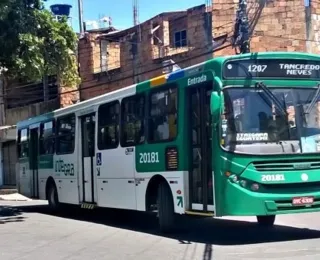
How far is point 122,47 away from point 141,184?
1957cm

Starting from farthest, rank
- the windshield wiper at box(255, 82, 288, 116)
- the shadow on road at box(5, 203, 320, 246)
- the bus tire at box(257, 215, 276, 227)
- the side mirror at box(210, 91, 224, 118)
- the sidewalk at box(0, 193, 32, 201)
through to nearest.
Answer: the sidewalk at box(0, 193, 32, 201) < the bus tire at box(257, 215, 276, 227) < the shadow on road at box(5, 203, 320, 246) < the windshield wiper at box(255, 82, 288, 116) < the side mirror at box(210, 91, 224, 118)

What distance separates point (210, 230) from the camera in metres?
12.6

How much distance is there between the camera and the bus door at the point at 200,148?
10633 millimetres

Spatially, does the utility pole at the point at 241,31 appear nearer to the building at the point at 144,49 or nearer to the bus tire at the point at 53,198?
the building at the point at 144,49

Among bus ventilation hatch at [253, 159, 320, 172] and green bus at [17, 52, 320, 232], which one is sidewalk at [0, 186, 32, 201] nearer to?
green bus at [17, 52, 320, 232]

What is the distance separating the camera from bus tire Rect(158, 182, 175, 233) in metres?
11.8

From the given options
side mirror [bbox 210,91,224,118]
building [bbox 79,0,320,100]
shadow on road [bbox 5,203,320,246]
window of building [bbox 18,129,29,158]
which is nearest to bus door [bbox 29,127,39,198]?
window of building [bbox 18,129,29,158]

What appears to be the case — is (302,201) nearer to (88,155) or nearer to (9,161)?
(88,155)

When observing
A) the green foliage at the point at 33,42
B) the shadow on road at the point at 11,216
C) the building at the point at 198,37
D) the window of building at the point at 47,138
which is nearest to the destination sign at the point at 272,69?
the green foliage at the point at 33,42

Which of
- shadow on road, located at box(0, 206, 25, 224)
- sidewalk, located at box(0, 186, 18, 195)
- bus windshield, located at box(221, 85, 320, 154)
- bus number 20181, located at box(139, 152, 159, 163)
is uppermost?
bus windshield, located at box(221, 85, 320, 154)

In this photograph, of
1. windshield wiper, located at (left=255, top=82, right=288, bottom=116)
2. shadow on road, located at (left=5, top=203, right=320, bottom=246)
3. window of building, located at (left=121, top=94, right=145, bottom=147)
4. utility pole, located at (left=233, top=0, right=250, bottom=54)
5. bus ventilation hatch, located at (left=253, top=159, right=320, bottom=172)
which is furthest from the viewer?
utility pole, located at (left=233, top=0, right=250, bottom=54)

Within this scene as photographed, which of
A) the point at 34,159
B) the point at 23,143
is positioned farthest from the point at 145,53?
the point at 34,159

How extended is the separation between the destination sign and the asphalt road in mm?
2808

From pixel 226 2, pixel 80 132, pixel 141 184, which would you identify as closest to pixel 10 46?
pixel 80 132
